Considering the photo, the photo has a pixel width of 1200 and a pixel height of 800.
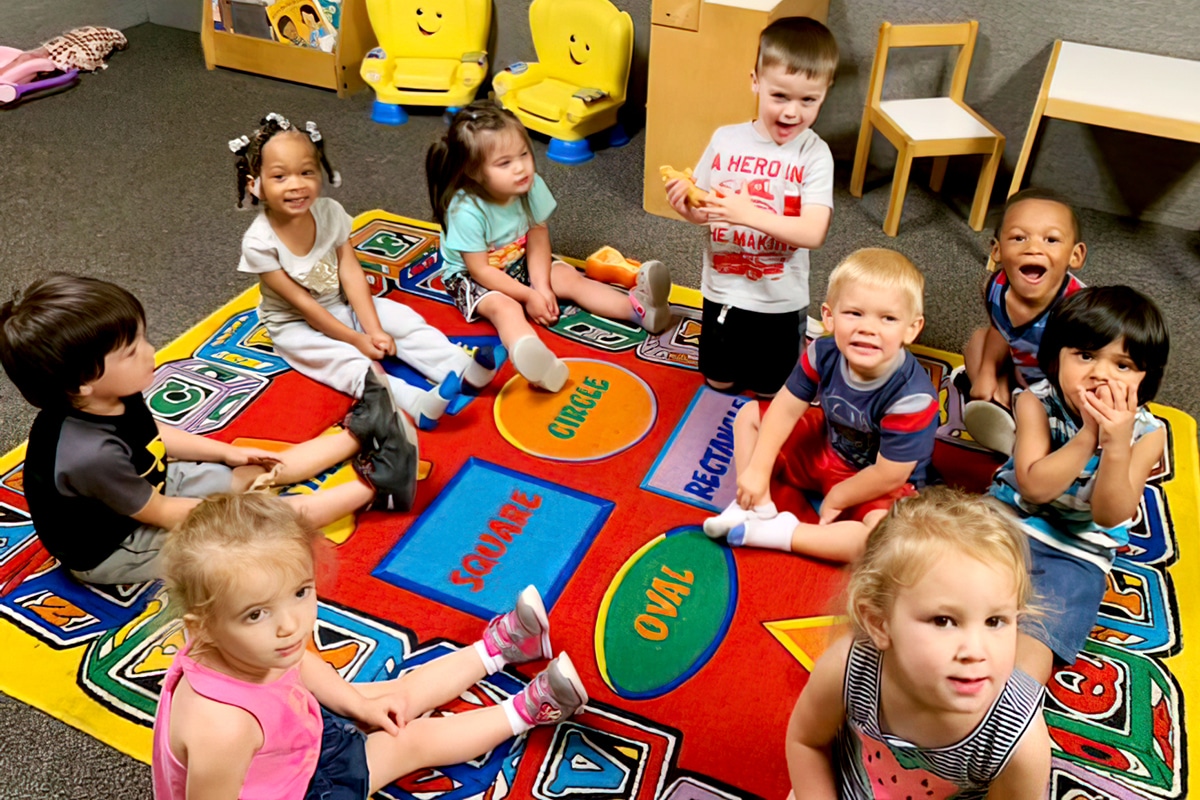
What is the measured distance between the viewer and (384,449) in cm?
169

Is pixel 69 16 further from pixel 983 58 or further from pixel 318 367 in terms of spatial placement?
pixel 983 58

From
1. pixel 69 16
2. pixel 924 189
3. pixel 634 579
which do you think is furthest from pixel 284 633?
pixel 69 16

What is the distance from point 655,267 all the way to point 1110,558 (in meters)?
1.11

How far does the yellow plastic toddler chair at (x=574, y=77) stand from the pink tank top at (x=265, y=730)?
7.57ft

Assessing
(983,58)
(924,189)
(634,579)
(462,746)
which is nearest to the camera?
(462,746)

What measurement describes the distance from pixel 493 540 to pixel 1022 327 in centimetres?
110

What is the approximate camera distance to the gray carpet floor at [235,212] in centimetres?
239

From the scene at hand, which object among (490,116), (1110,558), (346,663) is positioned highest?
(490,116)

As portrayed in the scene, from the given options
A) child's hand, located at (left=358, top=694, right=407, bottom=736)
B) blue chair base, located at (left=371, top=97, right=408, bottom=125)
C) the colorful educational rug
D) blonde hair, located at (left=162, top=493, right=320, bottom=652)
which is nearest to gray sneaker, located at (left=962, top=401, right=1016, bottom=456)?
the colorful educational rug

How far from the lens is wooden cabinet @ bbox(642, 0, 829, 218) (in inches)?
94.7

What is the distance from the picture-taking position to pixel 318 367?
2.04 m

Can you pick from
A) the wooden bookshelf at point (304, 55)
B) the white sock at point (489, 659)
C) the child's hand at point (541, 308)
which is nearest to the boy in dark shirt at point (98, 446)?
the white sock at point (489, 659)

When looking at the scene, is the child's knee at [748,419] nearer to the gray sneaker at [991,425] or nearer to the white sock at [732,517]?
the white sock at [732,517]

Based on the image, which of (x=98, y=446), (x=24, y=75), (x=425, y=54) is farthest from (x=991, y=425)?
(x=24, y=75)
